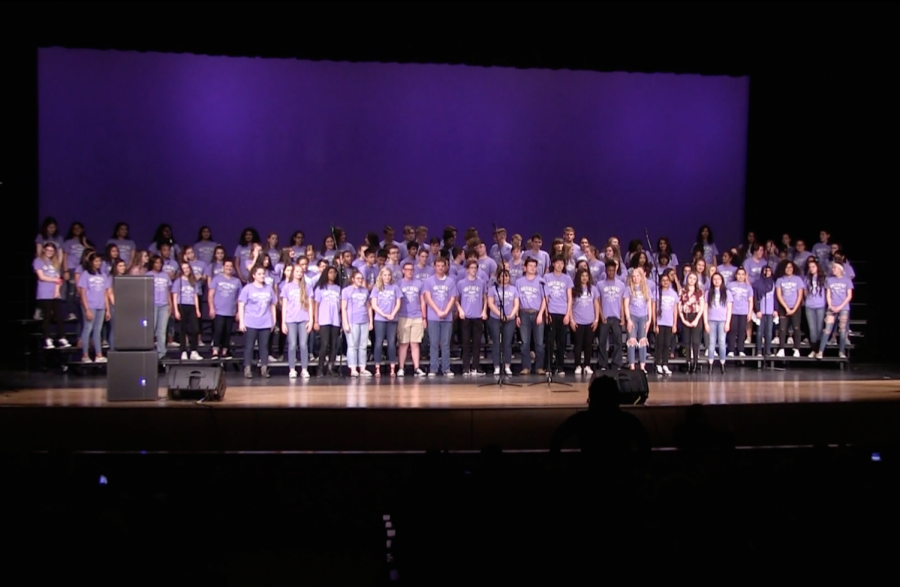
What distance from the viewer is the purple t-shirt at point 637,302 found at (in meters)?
9.69

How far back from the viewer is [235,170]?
11.7m

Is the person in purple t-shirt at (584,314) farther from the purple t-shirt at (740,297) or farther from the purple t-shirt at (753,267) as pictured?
the purple t-shirt at (753,267)

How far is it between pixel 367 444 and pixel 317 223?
6022 mm

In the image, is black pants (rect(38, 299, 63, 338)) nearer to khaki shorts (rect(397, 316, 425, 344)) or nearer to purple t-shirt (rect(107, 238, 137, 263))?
purple t-shirt (rect(107, 238, 137, 263))

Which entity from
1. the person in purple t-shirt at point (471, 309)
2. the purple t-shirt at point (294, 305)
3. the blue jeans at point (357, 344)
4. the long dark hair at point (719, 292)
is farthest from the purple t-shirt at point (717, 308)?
the purple t-shirt at point (294, 305)

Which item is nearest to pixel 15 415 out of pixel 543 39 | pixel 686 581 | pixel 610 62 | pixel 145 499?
pixel 145 499

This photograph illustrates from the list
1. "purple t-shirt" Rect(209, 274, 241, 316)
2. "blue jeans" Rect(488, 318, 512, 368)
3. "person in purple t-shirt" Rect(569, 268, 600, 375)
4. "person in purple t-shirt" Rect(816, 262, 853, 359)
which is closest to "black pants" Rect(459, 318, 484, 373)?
"blue jeans" Rect(488, 318, 512, 368)

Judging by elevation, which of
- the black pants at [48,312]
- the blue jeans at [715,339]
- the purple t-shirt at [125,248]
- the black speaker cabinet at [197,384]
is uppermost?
the purple t-shirt at [125,248]

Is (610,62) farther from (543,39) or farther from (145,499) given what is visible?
(145,499)

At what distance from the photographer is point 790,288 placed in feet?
34.4

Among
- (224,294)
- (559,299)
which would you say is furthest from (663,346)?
(224,294)

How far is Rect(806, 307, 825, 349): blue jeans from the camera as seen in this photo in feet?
34.7

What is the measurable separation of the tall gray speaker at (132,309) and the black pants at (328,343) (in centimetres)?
253

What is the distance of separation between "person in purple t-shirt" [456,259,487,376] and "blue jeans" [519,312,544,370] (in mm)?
459
